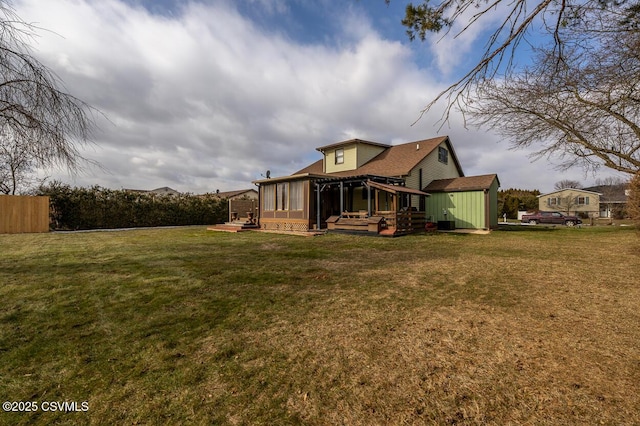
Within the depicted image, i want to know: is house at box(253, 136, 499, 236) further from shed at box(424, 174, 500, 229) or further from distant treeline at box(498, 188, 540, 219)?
distant treeline at box(498, 188, 540, 219)

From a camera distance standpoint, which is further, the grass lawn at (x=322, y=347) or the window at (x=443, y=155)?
the window at (x=443, y=155)

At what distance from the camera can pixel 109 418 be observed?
79.8 inches

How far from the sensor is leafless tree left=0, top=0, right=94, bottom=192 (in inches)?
146

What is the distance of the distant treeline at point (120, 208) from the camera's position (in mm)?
19109

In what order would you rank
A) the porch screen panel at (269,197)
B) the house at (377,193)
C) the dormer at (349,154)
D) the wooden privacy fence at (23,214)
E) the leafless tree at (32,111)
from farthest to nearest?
1. the dormer at (349,154)
2. the porch screen panel at (269,197)
3. the wooden privacy fence at (23,214)
4. the house at (377,193)
5. the leafless tree at (32,111)

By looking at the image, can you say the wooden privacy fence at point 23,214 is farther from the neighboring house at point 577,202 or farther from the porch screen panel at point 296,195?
the neighboring house at point 577,202

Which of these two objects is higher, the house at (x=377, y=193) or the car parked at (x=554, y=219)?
the house at (x=377, y=193)

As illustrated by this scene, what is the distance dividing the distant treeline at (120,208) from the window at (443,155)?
19372 mm

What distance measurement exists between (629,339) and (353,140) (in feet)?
63.8

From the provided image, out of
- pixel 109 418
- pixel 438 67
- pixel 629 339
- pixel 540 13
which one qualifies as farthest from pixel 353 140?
pixel 109 418

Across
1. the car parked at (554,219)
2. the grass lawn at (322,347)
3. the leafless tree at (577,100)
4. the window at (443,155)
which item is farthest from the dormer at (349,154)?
the car parked at (554,219)

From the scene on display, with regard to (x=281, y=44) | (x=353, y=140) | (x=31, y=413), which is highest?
(x=281, y=44)

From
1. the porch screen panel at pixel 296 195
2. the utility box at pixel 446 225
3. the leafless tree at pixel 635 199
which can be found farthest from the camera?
the utility box at pixel 446 225

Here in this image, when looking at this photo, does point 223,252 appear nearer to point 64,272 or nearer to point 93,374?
point 64,272
